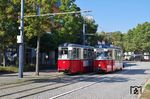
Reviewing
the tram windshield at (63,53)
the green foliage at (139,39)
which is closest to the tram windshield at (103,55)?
the tram windshield at (63,53)

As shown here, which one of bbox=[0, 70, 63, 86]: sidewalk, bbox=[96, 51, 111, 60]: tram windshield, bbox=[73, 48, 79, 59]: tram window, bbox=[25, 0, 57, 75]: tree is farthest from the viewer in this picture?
bbox=[96, 51, 111, 60]: tram windshield

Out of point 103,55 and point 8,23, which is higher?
point 8,23

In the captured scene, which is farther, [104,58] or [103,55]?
[103,55]

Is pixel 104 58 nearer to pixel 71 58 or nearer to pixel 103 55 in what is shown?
pixel 103 55

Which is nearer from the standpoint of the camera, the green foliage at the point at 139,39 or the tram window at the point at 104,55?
the tram window at the point at 104,55

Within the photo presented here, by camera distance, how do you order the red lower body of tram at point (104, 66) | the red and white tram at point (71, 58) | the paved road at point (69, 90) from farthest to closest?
the red lower body of tram at point (104, 66) → the red and white tram at point (71, 58) → the paved road at point (69, 90)

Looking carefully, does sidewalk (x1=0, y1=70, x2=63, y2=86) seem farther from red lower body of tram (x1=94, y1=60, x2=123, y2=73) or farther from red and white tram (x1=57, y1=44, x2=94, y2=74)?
red lower body of tram (x1=94, y1=60, x2=123, y2=73)

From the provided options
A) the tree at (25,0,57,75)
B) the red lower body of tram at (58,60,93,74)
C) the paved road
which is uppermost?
the tree at (25,0,57,75)

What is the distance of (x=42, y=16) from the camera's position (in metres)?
38.9

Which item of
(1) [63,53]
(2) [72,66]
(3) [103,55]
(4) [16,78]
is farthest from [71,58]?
(4) [16,78]

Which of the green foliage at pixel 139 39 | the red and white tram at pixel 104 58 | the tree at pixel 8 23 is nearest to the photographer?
the tree at pixel 8 23

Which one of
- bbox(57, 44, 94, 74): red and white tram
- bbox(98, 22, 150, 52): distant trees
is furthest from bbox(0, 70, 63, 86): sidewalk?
bbox(98, 22, 150, 52): distant trees

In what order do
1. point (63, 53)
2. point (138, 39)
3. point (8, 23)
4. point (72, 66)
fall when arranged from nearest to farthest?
point (72, 66) → point (63, 53) → point (8, 23) → point (138, 39)

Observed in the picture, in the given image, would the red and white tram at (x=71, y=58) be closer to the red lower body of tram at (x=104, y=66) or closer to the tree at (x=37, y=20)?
the red lower body of tram at (x=104, y=66)
